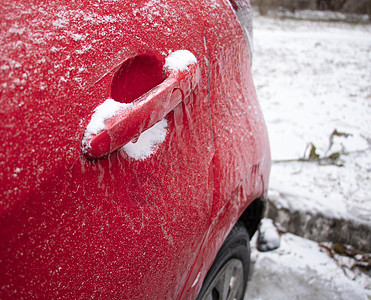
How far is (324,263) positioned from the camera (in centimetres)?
213

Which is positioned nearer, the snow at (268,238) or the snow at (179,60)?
the snow at (179,60)

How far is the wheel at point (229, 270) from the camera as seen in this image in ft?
3.72

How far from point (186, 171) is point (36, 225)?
0.40 meters

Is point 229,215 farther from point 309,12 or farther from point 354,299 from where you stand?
point 309,12

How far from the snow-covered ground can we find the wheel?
0.55 m

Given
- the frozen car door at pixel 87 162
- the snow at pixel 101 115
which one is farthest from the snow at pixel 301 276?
the snow at pixel 101 115

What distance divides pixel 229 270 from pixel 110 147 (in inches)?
39.7

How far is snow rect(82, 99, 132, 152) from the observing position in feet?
1.84

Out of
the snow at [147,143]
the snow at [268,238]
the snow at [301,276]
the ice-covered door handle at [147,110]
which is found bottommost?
the snow at [301,276]

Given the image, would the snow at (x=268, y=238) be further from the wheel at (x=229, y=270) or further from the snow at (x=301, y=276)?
the wheel at (x=229, y=270)

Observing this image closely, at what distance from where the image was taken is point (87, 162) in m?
0.56

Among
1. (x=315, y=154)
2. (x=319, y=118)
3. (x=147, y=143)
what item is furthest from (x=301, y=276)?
(x=319, y=118)

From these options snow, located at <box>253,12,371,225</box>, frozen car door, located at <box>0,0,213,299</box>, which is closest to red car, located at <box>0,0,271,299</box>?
frozen car door, located at <box>0,0,213,299</box>

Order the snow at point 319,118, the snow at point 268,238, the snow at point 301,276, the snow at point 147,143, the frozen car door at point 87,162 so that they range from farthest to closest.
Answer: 1. the snow at point 319,118
2. the snow at point 268,238
3. the snow at point 301,276
4. the snow at point 147,143
5. the frozen car door at point 87,162
